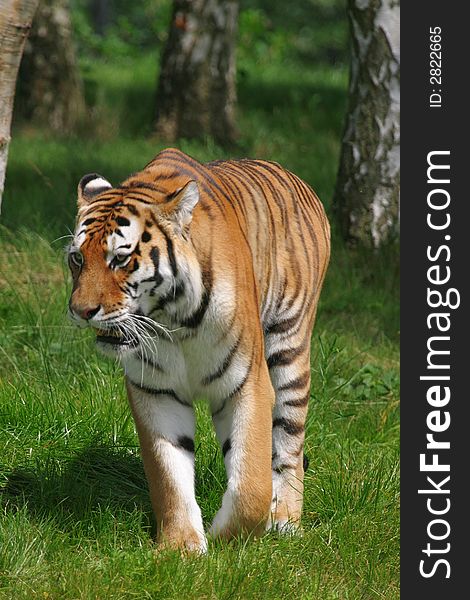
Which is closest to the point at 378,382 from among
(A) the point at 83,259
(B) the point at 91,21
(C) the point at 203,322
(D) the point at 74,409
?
(D) the point at 74,409

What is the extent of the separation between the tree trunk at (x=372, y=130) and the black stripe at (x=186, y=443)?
368 centimetres

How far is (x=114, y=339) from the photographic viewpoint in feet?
11.8

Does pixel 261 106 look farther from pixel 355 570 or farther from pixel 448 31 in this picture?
pixel 355 570

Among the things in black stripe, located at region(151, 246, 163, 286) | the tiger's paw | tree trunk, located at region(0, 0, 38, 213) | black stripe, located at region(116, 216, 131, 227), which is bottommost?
the tiger's paw

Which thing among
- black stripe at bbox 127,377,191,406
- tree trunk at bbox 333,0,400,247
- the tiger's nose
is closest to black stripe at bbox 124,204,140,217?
the tiger's nose

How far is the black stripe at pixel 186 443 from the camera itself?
12.9 ft

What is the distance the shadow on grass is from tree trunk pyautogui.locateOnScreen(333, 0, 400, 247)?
3.36 metres

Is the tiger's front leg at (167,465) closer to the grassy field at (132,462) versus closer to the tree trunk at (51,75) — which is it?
the grassy field at (132,462)

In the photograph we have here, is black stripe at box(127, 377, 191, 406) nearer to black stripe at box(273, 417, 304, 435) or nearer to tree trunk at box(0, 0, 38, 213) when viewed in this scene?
black stripe at box(273, 417, 304, 435)

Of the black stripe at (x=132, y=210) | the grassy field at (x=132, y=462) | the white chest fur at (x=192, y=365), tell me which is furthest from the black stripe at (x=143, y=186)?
the grassy field at (x=132, y=462)

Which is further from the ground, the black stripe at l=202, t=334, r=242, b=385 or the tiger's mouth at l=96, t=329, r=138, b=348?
the tiger's mouth at l=96, t=329, r=138, b=348

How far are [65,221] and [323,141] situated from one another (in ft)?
12.8

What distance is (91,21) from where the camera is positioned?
28828mm

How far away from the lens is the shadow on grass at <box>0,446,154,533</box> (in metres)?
4.13
